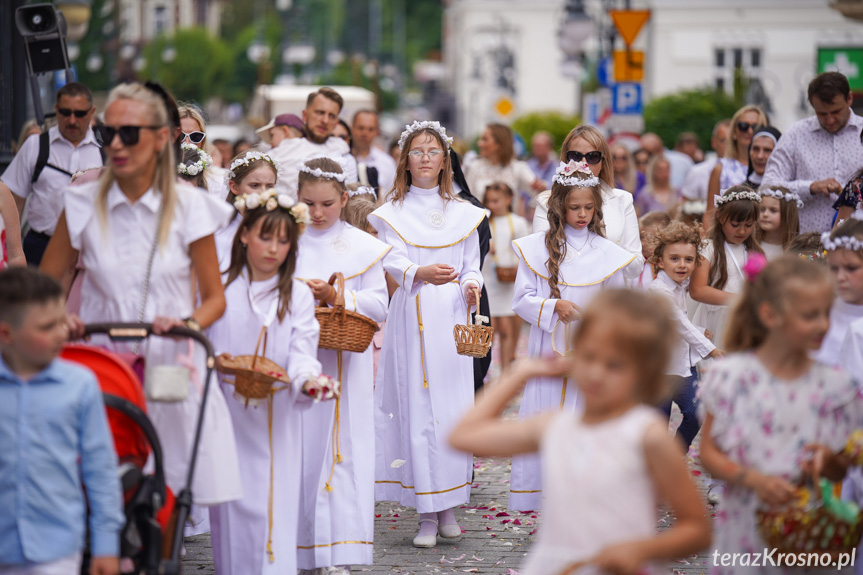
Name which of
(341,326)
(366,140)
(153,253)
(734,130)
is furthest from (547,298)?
(366,140)

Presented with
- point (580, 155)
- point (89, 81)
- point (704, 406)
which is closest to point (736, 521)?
point (704, 406)

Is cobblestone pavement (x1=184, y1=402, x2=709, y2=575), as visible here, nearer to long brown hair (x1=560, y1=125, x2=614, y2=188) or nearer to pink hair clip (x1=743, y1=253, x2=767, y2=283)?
long brown hair (x1=560, y1=125, x2=614, y2=188)

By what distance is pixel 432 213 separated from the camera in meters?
7.26

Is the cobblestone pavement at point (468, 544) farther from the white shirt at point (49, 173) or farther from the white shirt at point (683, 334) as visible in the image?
the white shirt at point (49, 173)

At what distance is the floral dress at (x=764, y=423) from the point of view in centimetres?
403

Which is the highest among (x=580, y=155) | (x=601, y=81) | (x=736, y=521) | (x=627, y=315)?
(x=601, y=81)

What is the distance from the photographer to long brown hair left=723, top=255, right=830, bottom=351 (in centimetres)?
405

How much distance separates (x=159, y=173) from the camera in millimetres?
4719

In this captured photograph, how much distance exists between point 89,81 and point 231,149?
2241 cm

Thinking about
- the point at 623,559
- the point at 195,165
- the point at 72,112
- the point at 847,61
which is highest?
the point at 847,61

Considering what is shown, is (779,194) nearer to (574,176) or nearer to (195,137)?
(574,176)

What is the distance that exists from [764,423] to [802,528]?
1.23ft

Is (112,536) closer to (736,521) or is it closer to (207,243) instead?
(207,243)

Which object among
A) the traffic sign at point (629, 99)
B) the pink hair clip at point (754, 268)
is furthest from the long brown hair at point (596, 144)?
the traffic sign at point (629, 99)
